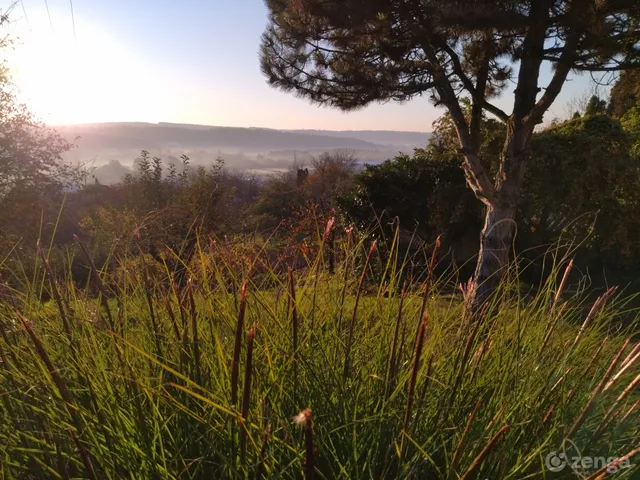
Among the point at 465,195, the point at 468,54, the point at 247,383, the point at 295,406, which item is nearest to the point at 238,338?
the point at 247,383

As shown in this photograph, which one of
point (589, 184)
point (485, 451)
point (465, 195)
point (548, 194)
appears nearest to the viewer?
point (485, 451)

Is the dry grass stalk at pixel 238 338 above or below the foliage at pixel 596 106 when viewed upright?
below

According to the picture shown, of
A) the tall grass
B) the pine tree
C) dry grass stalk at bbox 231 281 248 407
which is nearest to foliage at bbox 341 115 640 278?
the pine tree

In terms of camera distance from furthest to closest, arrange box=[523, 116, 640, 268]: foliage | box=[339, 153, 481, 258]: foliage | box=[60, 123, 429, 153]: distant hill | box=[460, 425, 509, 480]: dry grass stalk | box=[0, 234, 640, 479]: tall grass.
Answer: box=[60, 123, 429, 153]: distant hill, box=[339, 153, 481, 258]: foliage, box=[523, 116, 640, 268]: foliage, box=[0, 234, 640, 479]: tall grass, box=[460, 425, 509, 480]: dry grass stalk

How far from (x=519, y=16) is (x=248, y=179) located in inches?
1790

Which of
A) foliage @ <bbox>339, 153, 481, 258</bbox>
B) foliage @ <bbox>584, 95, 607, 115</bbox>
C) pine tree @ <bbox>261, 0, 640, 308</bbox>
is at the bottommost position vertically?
foliage @ <bbox>339, 153, 481, 258</bbox>

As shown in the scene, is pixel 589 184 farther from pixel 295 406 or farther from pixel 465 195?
pixel 295 406

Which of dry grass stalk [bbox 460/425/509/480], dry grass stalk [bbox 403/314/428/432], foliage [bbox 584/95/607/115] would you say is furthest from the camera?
foliage [bbox 584/95/607/115]

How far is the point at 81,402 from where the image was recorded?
1.38 metres

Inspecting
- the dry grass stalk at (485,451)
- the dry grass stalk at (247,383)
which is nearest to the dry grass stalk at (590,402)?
the dry grass stalk at (485,451)

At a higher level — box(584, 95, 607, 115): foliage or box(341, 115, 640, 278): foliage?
box(584, 95, 607, 115): foliage

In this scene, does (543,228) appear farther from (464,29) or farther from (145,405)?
(145,405)

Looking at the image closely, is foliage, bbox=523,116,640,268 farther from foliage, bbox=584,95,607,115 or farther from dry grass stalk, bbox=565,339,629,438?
foliage, bbox=584,95,607,115

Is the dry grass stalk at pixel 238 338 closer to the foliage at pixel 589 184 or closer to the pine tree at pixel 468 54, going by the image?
→ the pine tree at pixel 468 54
